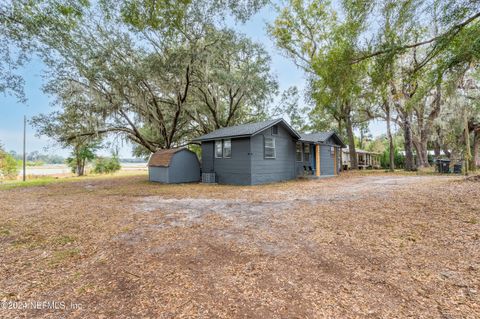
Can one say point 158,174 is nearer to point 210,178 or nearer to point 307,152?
point 210,178

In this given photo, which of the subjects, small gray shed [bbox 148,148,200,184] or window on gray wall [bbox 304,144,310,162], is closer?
small gray shed [bbox 148,148,200,184]

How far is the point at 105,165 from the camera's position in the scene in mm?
25469

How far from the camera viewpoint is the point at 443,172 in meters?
14.0

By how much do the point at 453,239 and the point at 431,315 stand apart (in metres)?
2.25

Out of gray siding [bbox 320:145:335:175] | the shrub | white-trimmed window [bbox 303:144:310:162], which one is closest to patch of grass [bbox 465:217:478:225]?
gray siding [bbox 320:145:335:175]

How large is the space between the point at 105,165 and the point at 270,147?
2163 cm

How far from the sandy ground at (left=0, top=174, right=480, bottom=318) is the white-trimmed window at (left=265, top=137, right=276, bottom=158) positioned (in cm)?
703

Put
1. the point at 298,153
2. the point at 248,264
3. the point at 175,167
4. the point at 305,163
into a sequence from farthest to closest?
the point at 305,163 < the point at 298,153 < the point at 175,167 < the point at 248,264

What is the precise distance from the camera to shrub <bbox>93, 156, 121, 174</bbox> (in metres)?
25.3

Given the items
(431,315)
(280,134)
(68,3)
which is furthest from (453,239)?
(68,3)

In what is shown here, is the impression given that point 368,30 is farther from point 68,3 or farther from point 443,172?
point 443,172

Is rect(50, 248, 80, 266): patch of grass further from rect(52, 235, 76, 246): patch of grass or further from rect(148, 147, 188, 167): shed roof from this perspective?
rect(148, 147, 188, 167): shed roof

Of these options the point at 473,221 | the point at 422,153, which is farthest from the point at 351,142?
the point at 473,221

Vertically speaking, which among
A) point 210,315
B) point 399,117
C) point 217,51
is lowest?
point 210,315
